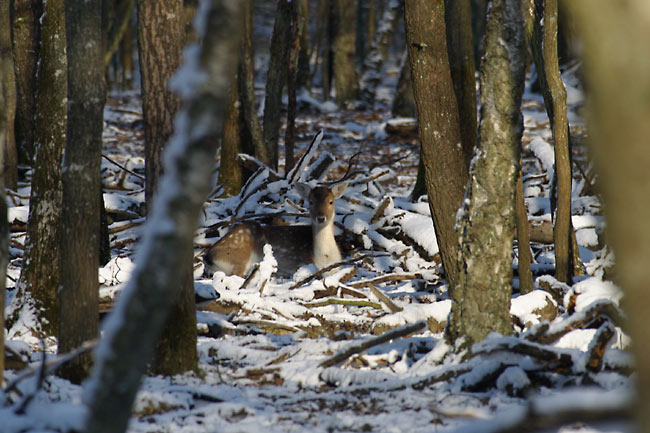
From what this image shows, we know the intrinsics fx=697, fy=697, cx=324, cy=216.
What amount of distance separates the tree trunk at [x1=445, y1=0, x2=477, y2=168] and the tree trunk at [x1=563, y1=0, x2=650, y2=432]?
6.33m

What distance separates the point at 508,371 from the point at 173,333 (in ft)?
6.40

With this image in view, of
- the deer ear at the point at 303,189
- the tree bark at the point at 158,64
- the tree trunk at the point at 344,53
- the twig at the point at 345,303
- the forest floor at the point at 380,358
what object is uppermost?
the tree trunk at the point at 344,53

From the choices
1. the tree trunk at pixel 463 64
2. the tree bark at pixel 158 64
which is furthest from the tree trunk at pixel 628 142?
the tree trunk at pixel 463 64

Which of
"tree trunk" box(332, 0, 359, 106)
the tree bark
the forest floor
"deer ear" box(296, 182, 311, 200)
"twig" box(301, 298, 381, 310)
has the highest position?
"tree trunk" box(332, 0, 359, 106)

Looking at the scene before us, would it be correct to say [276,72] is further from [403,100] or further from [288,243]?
[403,100]

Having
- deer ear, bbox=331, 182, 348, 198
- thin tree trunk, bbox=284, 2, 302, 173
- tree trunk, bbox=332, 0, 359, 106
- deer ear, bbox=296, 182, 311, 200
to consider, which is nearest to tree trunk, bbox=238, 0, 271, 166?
thin tree trunk, bbox=284, 2, 302, 173

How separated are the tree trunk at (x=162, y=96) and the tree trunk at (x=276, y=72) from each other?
746 centimetres

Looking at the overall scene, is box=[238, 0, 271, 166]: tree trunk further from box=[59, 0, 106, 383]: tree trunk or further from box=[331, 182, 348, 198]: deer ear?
box=[59, 0, 106, 383]: tree trunk

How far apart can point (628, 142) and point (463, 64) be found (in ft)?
23.7

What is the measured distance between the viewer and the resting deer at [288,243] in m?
8.99

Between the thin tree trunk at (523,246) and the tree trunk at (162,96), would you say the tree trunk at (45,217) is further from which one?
the thin tree trunk at (523,246)

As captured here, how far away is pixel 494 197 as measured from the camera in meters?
4.19

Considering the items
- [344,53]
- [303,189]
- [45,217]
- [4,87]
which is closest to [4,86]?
[4,87]

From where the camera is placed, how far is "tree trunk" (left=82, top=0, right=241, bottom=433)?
77.2 inches
